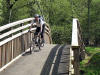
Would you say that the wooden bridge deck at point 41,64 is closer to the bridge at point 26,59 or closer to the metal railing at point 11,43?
the bridge at point 26,59

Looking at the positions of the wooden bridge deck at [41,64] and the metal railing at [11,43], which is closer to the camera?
the wooden bridge deck at [41,64]

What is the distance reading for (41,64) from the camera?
29.3 feet

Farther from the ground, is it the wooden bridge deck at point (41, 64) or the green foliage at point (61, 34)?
the wooden bridge deck at point (41, 64)

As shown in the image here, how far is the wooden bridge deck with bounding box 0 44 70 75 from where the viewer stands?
790cm

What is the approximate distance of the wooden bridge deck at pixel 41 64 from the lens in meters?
7.90

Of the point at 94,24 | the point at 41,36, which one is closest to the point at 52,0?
the point at 94,24

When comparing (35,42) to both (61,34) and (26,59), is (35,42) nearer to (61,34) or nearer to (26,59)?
(26,59)

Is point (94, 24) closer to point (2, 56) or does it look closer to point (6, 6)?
point (6, 6)

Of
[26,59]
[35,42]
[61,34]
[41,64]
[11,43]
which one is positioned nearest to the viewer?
[41,64]

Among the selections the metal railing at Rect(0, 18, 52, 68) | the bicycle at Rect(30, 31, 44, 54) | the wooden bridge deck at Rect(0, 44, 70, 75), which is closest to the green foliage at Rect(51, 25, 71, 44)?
the bicycle at Rect(30, 31, 44, 54)

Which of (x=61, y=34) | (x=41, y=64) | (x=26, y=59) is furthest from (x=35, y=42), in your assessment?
(x=61, y=34)

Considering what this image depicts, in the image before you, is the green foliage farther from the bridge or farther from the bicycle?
the bridge

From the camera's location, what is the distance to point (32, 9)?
37.6 meters

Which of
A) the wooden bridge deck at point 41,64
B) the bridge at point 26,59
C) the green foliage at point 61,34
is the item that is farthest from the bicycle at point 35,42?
the green foliage at point 61,34
